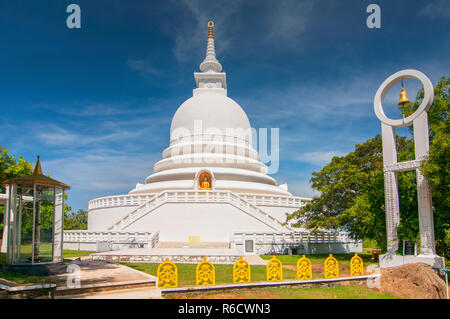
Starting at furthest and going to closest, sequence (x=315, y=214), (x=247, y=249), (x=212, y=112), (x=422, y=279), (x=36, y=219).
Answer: (x=212, y=112) → (x=315, y=214) → (x=247, y=249) → (x=36, y=219) → (x=422, y=279)

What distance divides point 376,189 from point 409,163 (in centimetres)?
274

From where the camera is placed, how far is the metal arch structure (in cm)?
1339

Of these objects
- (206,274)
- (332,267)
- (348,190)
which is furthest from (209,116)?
(206,274)

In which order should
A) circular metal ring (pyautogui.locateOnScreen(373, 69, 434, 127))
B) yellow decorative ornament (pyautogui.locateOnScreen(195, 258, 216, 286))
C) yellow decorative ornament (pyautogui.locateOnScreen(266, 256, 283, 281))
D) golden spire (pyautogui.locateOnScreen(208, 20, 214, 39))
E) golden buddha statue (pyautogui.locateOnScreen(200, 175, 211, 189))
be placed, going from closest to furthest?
yellow decorative ornament (pyautogui.locateOnScreen(195, 258, 216, 286)) < yellow decorative ornament (pyautogui.locateOnScreen(266, 256, 283, 281)) < circular metal ring (pyautogui.locateOnScreen(373, 69, 434, 127)) < golden buddha statue (pyautogui.locateOnScreen(200, 175, 211, 189)) < golden spire (pyautogui.locateOnScreen(208, 20, 214, 39))

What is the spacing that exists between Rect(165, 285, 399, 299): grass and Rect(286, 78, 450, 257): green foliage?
4.36 m

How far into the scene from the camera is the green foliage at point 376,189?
43.7 ft

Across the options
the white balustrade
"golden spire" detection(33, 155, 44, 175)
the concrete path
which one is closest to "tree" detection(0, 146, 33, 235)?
the white balustrade

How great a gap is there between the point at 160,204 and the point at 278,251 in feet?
29.3

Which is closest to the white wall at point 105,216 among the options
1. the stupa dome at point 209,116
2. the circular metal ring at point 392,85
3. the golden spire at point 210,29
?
the stupa dome at point 209,116

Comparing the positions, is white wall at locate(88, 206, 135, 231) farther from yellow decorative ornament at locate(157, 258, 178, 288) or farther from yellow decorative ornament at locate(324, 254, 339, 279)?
yellow decorative ornament at locate(324, 254, 339, 279)

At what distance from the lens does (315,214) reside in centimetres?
2258
